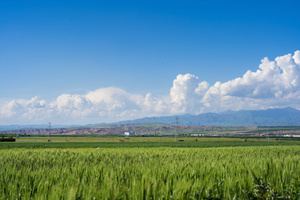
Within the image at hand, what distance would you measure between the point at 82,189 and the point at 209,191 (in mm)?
2042

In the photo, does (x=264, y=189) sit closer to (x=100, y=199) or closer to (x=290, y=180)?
(x=290, y=180)

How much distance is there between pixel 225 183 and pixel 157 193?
61.9 inches

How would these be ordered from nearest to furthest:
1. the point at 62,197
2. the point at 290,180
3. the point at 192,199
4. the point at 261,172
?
1. the point at 62,197
2. the point at 192,199
3. the point at 290,180
4. the point at 261,172

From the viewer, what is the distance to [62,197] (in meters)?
3.33

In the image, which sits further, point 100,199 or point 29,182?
point 29,182

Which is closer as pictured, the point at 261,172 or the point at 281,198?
the point at 281,198

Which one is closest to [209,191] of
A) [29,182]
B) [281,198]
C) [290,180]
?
[281,198]

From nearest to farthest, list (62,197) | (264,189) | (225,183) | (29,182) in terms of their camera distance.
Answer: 1. (62,197)
2. (264,189)
3. (225,183)
4. (29,182)

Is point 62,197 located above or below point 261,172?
above

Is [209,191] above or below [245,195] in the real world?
above

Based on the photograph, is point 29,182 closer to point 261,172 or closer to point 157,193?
point 157,193

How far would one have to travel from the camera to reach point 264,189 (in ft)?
13.6

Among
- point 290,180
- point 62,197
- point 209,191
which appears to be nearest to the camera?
point 62,197

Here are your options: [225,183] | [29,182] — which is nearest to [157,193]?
[225,183]
